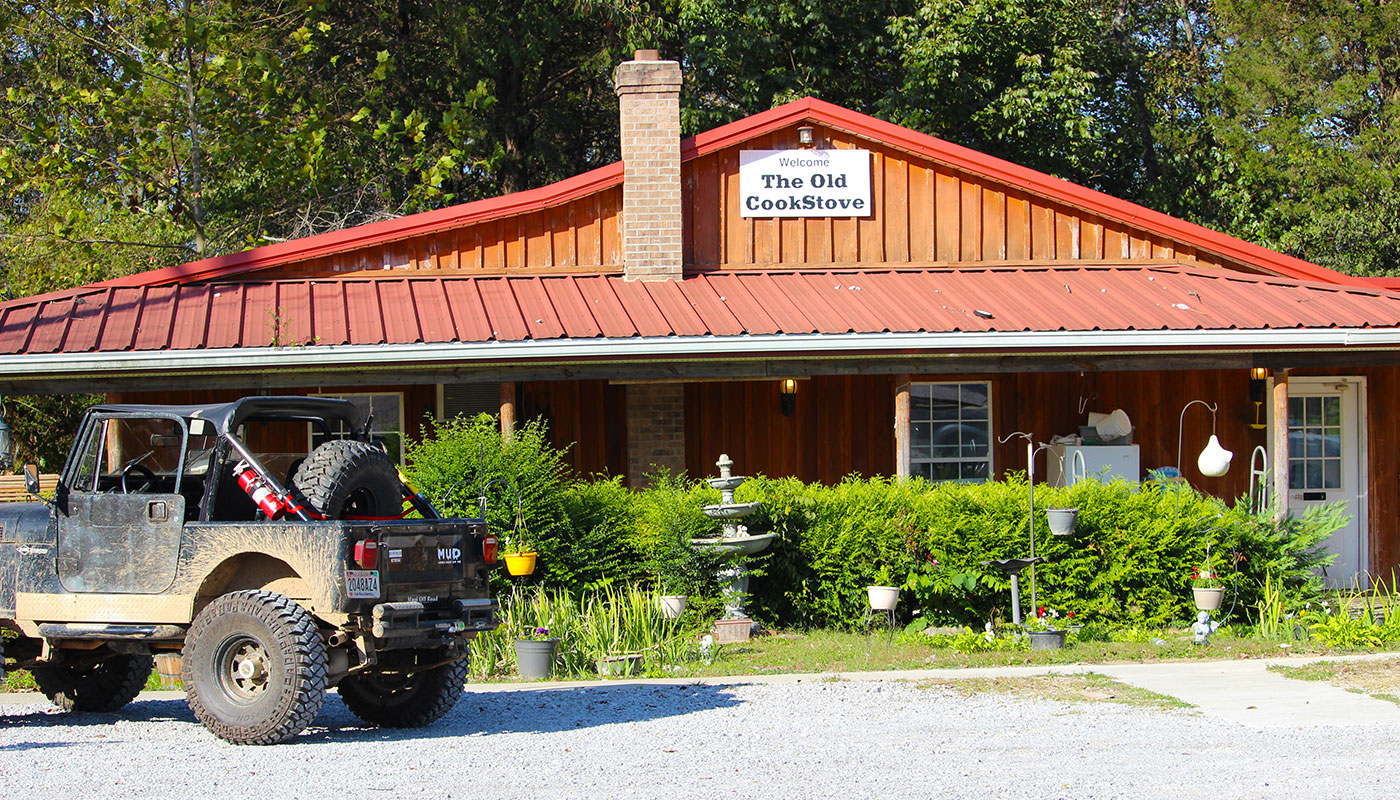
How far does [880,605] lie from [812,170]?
5465 millimetres

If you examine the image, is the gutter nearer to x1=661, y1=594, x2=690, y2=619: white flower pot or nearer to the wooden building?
the wooden building

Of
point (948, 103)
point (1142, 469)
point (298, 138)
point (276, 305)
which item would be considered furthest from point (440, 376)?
point (948, 103)

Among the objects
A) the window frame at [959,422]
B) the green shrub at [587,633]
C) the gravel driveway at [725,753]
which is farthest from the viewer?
the window frame at [959,422]

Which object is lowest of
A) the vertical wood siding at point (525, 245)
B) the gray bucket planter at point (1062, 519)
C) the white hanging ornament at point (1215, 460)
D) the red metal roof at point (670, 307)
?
the gray bucket planter at point (1062, 519)

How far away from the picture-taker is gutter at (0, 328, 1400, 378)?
458 inches

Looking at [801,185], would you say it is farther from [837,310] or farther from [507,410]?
[507,410]

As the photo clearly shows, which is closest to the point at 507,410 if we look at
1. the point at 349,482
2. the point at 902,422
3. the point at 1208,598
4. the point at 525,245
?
the point at 525,245

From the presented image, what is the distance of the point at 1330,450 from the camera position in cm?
1460

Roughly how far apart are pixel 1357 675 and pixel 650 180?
8022 mm

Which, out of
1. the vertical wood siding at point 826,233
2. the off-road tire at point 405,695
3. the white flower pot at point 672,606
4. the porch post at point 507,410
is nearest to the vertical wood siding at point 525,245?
the vertical wood siding at point 826,233

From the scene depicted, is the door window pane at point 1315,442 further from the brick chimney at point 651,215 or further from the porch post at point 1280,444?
the brick chimney at point 651,215

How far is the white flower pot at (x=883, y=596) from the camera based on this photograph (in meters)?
10.9

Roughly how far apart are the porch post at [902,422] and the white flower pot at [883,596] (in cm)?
179

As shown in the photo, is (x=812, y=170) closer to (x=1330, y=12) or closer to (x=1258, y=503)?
(x=1258, y=503)
